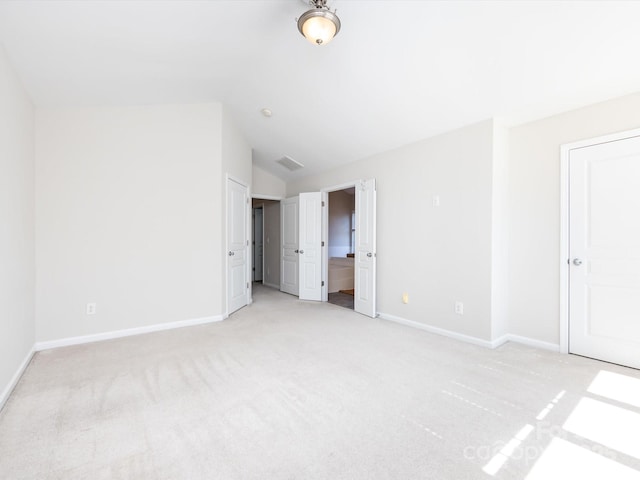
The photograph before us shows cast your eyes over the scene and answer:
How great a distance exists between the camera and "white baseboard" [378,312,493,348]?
Answer: 3.25 meters

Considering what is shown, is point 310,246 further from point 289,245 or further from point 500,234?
point 500,234

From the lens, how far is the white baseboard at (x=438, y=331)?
128 inches

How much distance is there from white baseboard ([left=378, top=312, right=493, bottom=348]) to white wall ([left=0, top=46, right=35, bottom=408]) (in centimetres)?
388

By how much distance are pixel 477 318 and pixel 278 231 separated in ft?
14.7

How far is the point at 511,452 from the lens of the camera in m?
1.63

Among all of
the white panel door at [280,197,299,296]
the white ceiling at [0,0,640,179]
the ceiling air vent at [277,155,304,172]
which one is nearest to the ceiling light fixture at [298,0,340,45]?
the white ceiling at [0,0,640,179]

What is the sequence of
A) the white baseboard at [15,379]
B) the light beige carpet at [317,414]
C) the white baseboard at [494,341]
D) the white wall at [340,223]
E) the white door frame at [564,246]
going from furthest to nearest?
1. the white wall at [340,223]
2. the white baseboard at [494,341]
3. the white door frame at [564,246]
4. the white baseboard at [15,379]
5. the light beige carpet at [317,414]

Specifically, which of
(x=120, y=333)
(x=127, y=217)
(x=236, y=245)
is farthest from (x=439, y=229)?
(x=120, y=333)

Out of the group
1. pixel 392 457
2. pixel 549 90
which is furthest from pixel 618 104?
pixel 392 457

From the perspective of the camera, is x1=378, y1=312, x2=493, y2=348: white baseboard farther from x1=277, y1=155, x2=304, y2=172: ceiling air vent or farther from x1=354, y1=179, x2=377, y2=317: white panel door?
x1=277, y1=155, x2=304, y2=172: ceiling air vent

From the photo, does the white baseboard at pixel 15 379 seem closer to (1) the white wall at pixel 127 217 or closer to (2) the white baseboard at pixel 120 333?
(2) the white baseboard at pixel 120 333

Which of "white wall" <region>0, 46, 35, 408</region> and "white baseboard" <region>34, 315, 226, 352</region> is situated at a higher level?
"white wall" <region>0, 46, 35, 408</region>

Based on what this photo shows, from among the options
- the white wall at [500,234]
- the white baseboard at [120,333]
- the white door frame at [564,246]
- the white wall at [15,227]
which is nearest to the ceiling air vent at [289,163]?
the white baseboard at [120,333]

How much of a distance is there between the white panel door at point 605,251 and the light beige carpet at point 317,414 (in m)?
0.26
